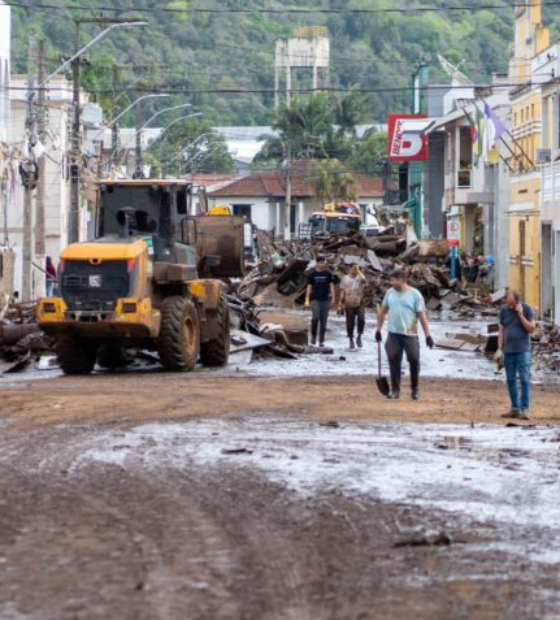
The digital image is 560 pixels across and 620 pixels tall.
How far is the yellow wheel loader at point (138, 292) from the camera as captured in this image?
24.9 m

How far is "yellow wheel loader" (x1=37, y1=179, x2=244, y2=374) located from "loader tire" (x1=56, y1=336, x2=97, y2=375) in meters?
0.02

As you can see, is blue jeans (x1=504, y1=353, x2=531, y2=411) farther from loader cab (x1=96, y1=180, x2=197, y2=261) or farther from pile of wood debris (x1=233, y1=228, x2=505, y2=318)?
pile of wood debris (x1=233, y1=228, x2=505, y2=318)

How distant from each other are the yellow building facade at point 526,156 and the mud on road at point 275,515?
3421 centimetres

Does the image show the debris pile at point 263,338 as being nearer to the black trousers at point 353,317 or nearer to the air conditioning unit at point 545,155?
the black trousers at point 353,317

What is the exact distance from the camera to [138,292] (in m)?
24.9

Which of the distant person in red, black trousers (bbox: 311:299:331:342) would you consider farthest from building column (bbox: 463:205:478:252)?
black trousers (bbox: 311:299:331:342)

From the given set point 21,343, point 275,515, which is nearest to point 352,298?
point 21,343

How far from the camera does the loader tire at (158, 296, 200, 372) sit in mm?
25516

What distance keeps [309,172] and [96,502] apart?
368 feet

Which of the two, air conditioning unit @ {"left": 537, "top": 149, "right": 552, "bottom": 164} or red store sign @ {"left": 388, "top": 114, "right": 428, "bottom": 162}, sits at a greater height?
red store sign @ {"left": 388, "top": 114, "right": 428, "bottom": 162}

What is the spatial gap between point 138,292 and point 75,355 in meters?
1.78

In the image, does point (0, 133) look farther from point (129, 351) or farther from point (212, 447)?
point (212, 447)

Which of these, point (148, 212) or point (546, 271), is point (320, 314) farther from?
point (546, 271)

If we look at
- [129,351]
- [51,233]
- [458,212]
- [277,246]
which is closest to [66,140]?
[51,233]
